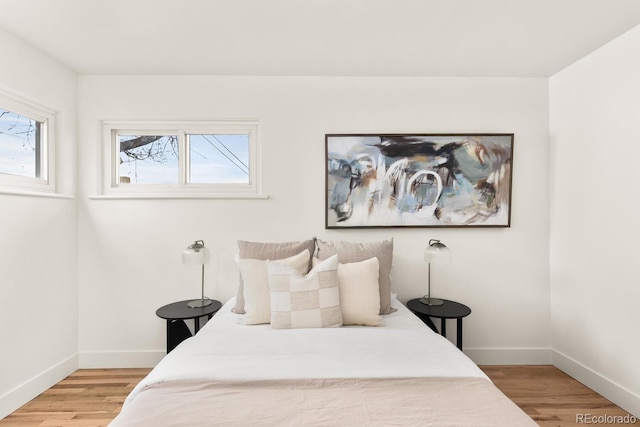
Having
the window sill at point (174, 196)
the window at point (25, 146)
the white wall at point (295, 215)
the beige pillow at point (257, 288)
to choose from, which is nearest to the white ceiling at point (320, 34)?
the white wall at point (295, 215)

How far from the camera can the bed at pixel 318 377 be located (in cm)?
120

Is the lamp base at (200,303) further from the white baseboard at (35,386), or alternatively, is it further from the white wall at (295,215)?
the white baseboard at (35,386)

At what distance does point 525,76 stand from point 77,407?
412 centimetres

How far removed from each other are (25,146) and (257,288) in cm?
198

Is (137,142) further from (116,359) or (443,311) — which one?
(443,311)

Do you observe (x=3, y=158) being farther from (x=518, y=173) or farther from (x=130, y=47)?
(x=518, y=173)

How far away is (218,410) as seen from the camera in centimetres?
123

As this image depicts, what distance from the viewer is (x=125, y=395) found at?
2432 millimetres

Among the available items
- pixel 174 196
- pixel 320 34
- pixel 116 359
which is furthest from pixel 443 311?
pixel 116 359

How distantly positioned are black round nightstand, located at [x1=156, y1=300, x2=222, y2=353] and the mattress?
598 millimetres

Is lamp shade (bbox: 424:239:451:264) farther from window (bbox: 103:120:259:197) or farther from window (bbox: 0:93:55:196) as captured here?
window (bbox: 0:93:55:196)

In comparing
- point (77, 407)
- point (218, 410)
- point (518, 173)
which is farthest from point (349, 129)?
point (77, 407)

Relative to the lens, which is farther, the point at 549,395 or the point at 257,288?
the point at 549,395

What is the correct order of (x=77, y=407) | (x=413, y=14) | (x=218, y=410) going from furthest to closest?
1. (x=77, y=407)
2. (x=413, y=14)
3. (x=218, y=410)
